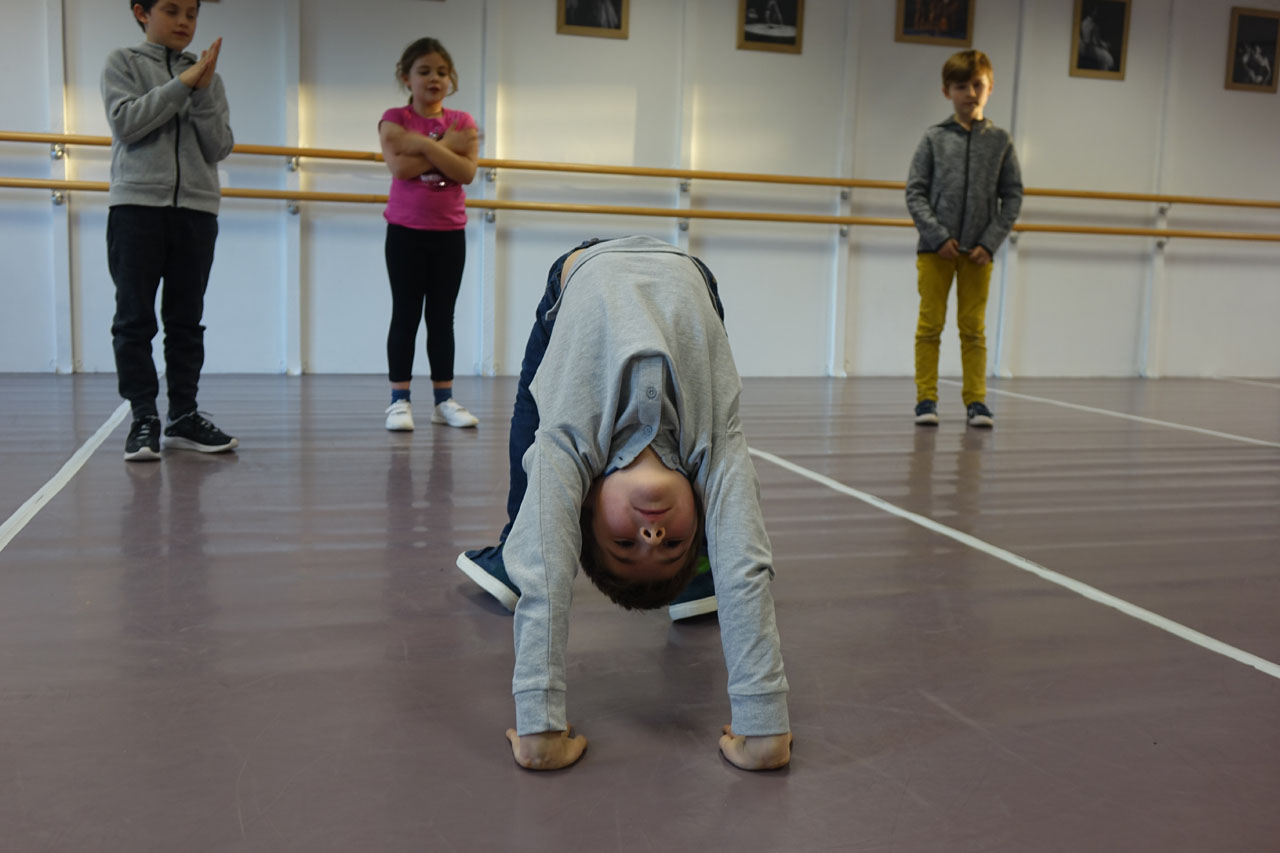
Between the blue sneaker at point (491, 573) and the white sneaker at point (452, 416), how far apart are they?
1887 mm

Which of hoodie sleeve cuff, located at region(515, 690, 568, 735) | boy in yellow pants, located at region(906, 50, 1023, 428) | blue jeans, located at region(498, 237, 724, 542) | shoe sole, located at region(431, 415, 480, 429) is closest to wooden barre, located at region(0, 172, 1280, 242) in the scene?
boy in yellow pants, located at region(906, 50, 1023, 428)

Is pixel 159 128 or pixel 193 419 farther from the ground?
pixel 159 128

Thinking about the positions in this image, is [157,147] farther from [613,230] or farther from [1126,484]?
[613,230]

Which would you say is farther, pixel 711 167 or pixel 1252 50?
pixel 1252 50

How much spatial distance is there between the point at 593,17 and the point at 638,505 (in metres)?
5.15

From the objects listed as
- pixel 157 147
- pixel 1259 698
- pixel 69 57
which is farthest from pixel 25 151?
pixel 1259 698

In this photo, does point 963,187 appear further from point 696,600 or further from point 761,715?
point 761,715

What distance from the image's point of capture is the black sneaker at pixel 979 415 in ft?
14.4

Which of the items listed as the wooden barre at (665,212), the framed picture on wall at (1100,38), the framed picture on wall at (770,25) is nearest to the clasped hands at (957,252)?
the wooden barre at (665,212)

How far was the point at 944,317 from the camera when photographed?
443 centimetres

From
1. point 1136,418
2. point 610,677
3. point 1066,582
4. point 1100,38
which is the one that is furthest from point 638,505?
point 1100,38

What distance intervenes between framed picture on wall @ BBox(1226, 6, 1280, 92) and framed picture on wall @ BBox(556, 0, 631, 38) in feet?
12.4

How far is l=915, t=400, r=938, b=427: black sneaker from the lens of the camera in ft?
14.4

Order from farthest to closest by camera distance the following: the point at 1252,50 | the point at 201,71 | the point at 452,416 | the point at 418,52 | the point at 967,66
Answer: the point at 1252,50 → the point at 967,66 → the point at 452,416 → the point at 418,52 → the point at 201,71
